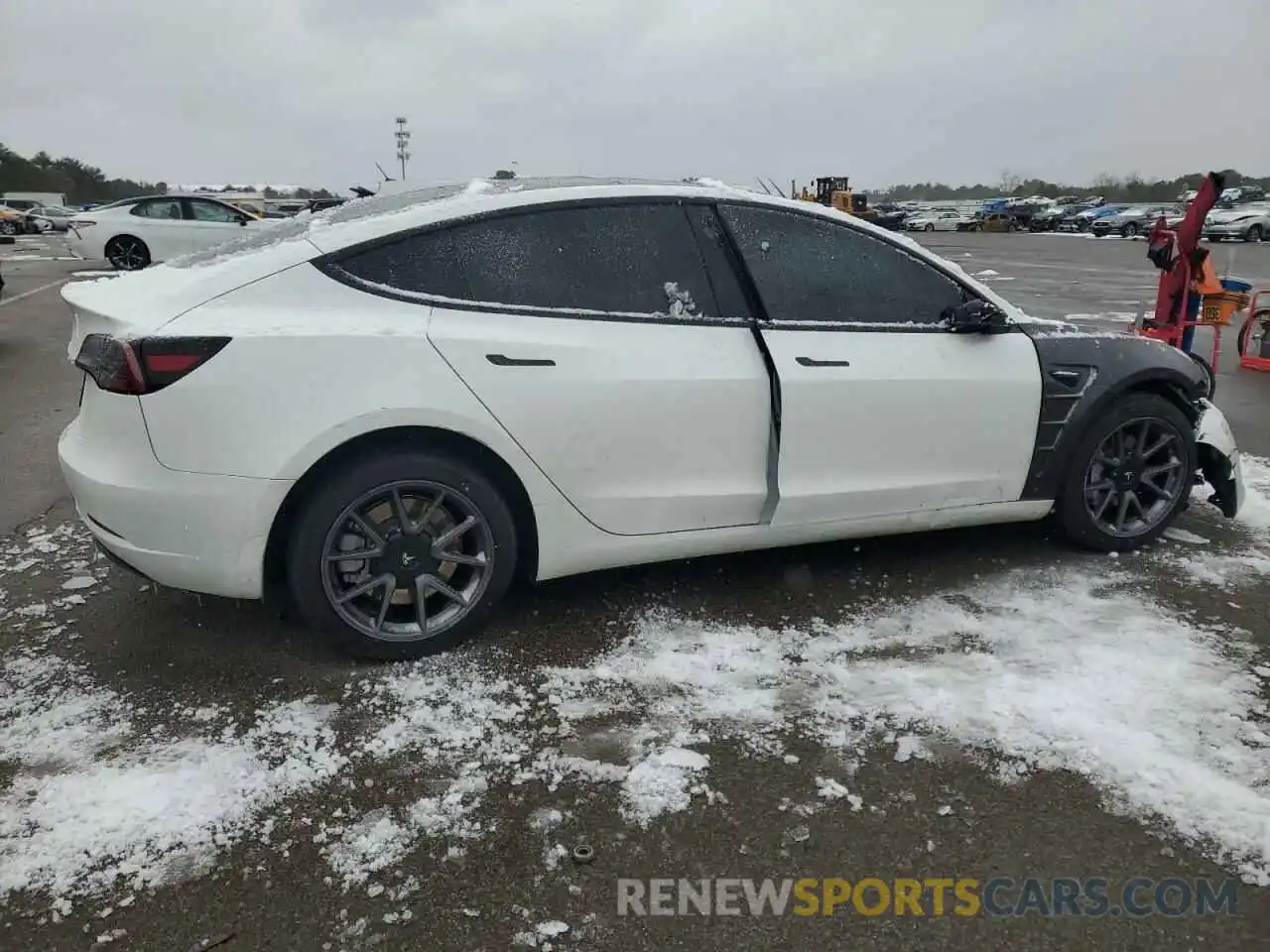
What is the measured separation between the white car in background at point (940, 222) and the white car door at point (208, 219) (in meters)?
42.3

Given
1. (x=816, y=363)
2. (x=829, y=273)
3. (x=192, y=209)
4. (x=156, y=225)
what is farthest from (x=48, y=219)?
(x=816, y=363)

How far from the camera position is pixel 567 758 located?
261 centimetres

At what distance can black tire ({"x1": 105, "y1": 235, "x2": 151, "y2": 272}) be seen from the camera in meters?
18.0

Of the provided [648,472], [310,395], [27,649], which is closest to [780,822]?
[648,472]

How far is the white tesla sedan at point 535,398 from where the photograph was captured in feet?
9.29

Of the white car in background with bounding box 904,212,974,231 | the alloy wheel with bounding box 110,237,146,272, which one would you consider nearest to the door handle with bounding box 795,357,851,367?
the alloy wheel with bounding box 110,237,146,272

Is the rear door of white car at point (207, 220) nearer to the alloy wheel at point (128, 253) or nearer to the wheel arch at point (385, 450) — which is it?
the alloy wheel at point (128, 253)

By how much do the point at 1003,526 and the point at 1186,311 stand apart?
15.6ft

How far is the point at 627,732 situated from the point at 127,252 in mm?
18970

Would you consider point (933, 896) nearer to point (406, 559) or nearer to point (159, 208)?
point (406, 559)

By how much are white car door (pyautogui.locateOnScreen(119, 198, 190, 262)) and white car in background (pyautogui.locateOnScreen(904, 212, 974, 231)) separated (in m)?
42.9

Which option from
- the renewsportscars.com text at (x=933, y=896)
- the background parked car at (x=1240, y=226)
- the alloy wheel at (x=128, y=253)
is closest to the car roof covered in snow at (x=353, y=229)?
the renewsportscars.com text at (x=933, y=896)

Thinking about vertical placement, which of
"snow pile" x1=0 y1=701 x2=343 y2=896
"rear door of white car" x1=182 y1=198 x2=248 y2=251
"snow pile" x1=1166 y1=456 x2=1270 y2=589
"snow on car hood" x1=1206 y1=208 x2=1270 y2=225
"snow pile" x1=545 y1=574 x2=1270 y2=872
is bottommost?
"snow pile" x1=0 y1=701 x2=343 y2=896

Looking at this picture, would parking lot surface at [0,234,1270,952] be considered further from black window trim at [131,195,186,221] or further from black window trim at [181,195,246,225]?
black window trim at [131,195,186,221]
